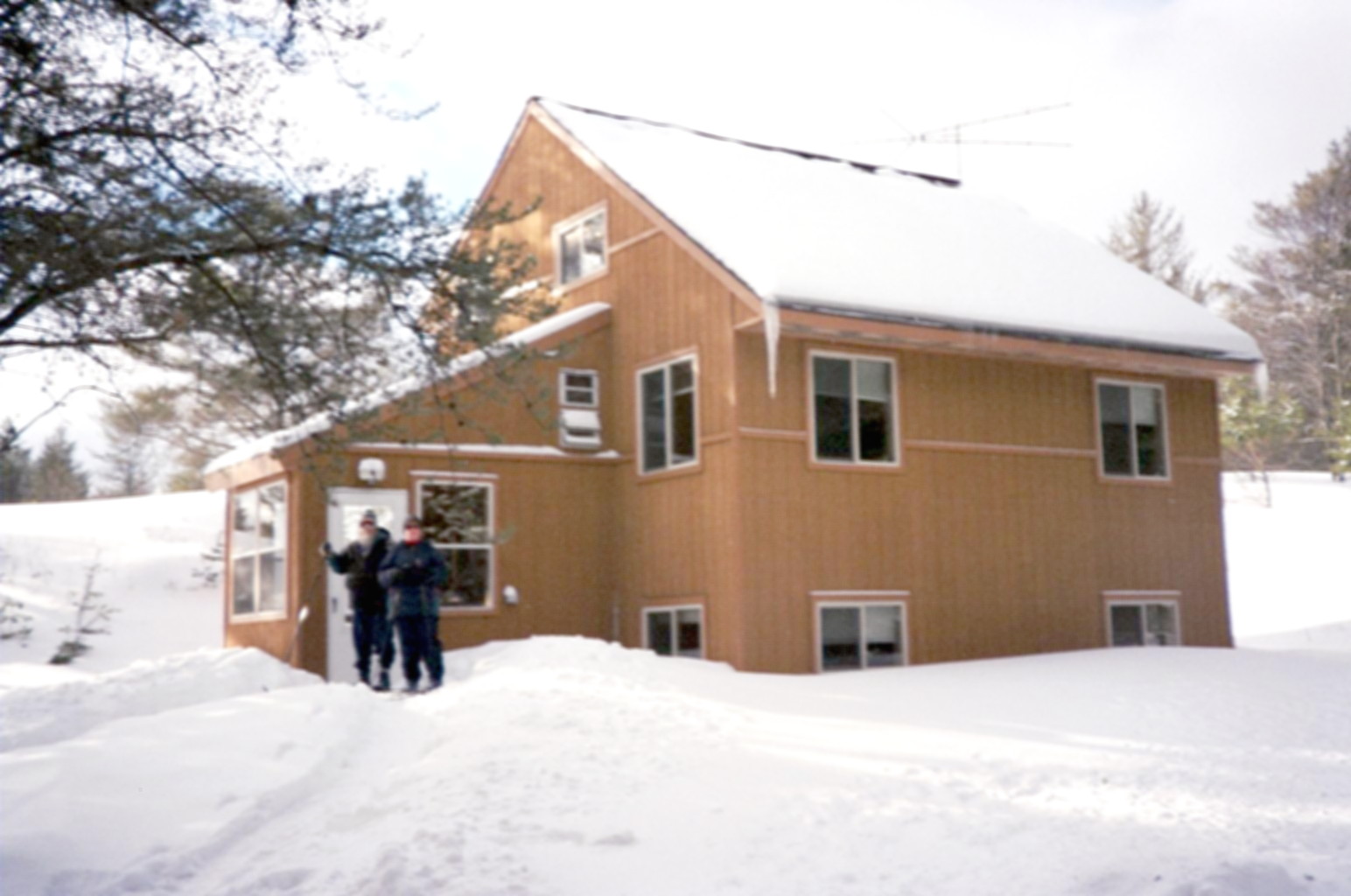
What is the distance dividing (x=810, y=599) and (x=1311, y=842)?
8.05 meters

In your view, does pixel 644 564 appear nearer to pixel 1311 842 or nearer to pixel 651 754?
pixel 651 754

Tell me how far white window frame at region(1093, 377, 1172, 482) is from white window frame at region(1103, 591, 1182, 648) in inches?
57.7

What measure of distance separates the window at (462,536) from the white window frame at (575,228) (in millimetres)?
3555

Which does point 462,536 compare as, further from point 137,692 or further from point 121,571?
point 121,571

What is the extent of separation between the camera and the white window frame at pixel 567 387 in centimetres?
1639

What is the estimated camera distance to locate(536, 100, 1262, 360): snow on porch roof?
1484cm

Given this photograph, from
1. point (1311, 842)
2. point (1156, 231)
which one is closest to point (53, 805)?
point (1311, 842)

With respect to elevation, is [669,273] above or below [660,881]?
above

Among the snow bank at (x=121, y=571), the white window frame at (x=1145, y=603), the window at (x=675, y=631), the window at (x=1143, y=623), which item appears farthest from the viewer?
the snow bank at (x=121, y=571)

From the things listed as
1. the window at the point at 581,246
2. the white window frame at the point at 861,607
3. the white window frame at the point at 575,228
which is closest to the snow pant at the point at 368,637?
the white window frame at the point at 861,607

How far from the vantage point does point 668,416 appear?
15.6 metres

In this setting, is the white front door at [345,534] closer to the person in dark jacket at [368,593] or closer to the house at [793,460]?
the house at [793,460]

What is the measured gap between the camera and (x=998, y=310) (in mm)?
15828

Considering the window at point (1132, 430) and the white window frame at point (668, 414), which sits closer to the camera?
the white window frame at point (668, 414)
